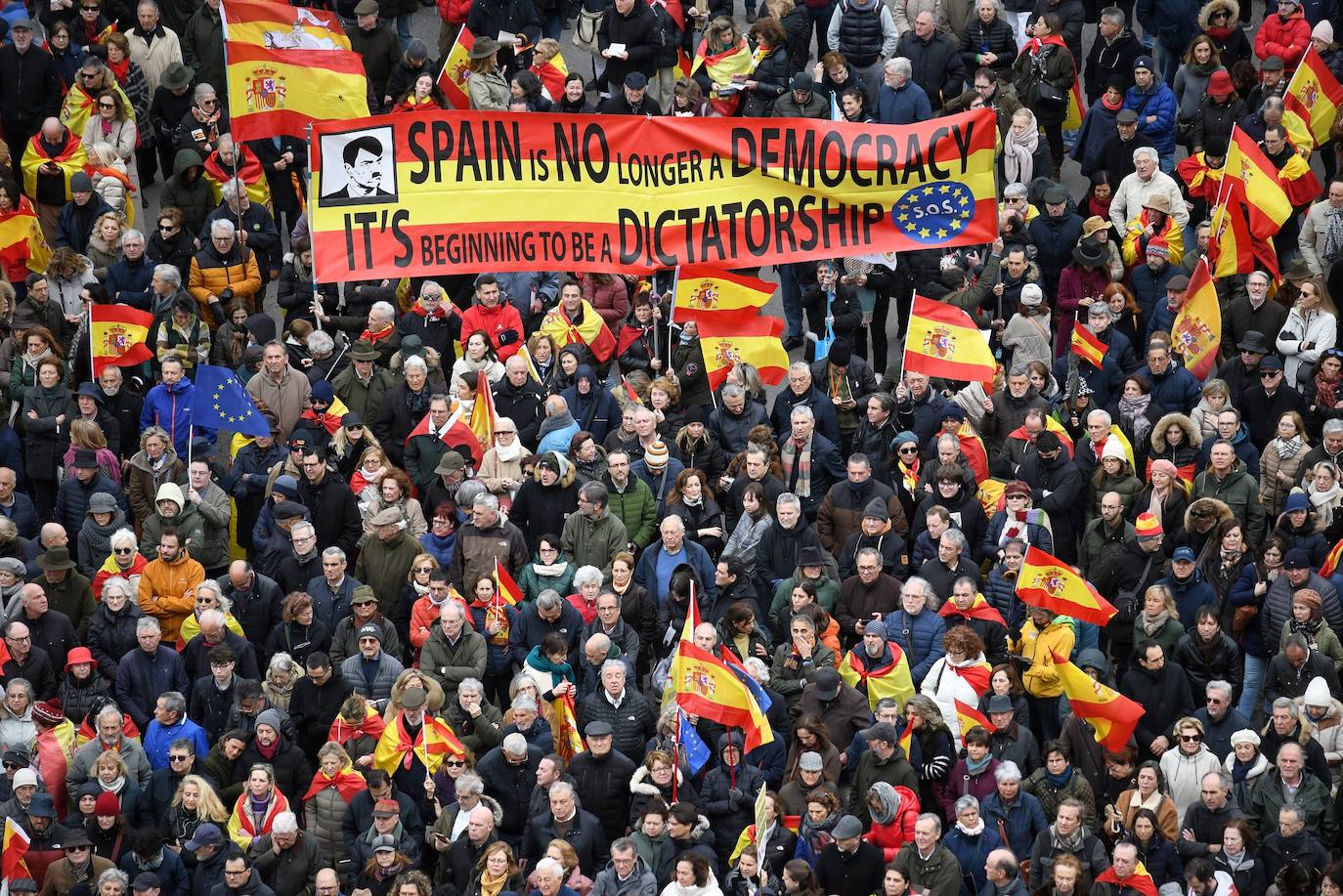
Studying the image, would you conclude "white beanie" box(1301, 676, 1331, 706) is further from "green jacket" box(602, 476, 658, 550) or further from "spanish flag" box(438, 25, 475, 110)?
"spanish flag" box(438, 25, 475, 110)

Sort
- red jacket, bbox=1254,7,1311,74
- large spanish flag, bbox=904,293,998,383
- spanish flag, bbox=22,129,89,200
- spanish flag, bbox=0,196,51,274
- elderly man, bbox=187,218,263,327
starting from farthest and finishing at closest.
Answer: red jacket, bbox=1254,7,1311,74 → spanish flag, bbox=22,129,89,200 → spanish flag, bbox=0,196,51,274 → elderly man, bbox=187,218,263,327 → large spanish flag, bbox=904,293,998,383

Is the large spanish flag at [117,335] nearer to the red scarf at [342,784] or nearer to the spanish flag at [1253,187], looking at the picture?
the red scarf at [342,784]

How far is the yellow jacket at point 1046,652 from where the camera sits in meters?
19.7

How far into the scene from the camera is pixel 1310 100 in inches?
981

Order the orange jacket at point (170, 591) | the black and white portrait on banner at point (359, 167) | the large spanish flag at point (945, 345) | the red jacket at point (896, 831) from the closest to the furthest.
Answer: the red jacket at point (896, 831), the orange jacket at point (170, 591), the black and white portrait on banner at point (359, 167), the large spanish flag at point (945, 345)

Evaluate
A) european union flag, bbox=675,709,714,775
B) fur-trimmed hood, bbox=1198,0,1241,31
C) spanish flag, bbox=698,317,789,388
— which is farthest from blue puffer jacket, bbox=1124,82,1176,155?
european union flag, bbox=675,709,714,775

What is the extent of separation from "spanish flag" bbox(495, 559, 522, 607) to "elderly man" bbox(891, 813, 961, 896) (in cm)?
360

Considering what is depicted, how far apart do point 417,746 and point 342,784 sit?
55 cm

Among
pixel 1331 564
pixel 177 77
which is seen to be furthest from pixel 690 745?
pixel 177 77

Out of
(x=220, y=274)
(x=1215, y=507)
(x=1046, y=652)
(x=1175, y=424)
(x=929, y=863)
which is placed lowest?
(x=929, y=863)

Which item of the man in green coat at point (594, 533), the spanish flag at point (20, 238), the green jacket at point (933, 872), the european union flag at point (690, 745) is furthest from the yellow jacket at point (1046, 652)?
the spanish flag at point (20, 238)

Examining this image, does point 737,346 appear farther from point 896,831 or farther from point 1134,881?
point 1134,881

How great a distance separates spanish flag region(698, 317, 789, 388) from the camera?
73.7 feet

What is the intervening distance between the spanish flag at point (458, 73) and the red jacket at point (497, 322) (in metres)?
3.53
